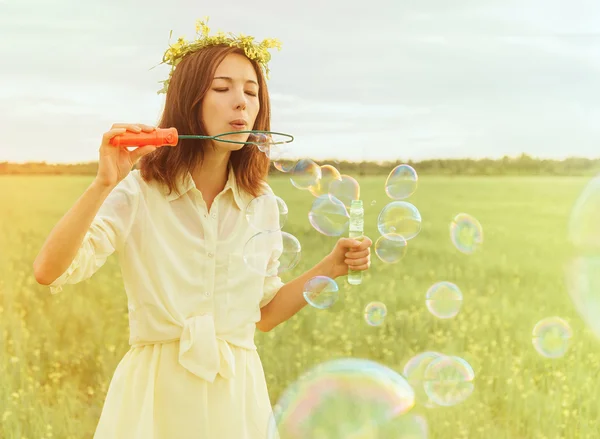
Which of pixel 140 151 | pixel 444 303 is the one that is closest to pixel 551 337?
pixel 444 303

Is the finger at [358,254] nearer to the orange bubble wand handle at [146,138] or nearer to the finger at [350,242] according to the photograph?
the finger at [350,242]

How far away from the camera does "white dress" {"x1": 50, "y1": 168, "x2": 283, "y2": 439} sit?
6.15ft

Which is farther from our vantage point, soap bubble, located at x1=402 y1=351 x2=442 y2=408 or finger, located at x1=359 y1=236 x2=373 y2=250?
soap bubble, located at x1=402 y1=351 x2=442 y2=408

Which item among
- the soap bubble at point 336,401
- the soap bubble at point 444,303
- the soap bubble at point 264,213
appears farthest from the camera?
the soap bubble at point 444,303

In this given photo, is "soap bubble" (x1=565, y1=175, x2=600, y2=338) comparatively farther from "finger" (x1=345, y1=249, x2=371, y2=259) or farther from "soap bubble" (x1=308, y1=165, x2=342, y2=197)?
"finger" (x1=345, y1=249, x2=371, y2=259)

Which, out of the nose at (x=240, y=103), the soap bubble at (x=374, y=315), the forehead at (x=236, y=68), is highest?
the forehead at (x=236, y=68)

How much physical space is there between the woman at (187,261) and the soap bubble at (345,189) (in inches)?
18.2

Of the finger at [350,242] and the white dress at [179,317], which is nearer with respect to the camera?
the white dress at [179,317]

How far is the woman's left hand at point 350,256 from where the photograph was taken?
206 cm

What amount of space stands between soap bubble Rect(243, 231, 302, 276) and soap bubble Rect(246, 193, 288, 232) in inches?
0.9

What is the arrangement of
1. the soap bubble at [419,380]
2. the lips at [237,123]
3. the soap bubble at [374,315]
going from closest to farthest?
the lips at [237,123] → the soap bubble at [374,315] → the soap bubble at [419,380]

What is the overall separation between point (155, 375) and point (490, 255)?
15.8ft

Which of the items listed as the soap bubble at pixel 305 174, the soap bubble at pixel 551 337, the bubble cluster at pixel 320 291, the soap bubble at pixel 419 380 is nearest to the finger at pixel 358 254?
the bubble cluster at pixel 320 291

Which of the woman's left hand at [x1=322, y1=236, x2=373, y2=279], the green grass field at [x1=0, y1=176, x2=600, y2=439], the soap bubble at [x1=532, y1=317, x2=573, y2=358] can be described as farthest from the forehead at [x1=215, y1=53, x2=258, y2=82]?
the soap bubble at [x1=532, y1=317, x2=573, y2=358]
